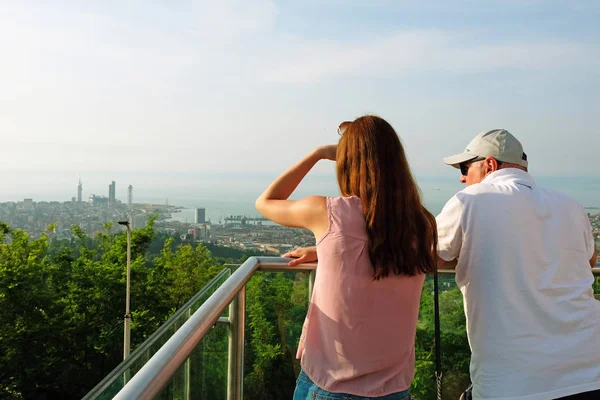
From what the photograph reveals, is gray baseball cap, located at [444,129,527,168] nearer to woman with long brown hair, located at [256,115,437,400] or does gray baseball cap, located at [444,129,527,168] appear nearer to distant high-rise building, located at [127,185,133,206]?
woman with long brown hair, located at [256,115,437,400]

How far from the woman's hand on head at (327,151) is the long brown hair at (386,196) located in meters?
A: 0.32

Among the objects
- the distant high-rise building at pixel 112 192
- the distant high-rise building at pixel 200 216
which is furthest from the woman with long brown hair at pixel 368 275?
the distant high-rise building at pixel 112 192

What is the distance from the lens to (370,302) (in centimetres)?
153

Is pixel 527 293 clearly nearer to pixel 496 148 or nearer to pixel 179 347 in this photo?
pixel 496 148

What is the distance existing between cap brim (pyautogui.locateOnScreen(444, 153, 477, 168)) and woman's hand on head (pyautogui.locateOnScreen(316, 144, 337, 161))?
1.25 ft

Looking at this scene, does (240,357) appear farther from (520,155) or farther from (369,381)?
(520,155)

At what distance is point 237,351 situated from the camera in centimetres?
251

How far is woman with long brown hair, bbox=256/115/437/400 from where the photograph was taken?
1.52 meters

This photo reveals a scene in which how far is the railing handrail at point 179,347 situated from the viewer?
0.95 m

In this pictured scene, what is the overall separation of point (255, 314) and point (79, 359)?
138 ft

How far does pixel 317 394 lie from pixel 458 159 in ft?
2.86

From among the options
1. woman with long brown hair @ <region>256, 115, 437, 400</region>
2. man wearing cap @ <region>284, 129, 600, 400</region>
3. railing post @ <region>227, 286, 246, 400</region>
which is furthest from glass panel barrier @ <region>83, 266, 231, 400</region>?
man wearing cap @ <region>284, 129, 600, 400</region>

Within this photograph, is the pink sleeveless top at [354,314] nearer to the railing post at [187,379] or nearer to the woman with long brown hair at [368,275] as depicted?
the woman with long brown hair at [368,275]

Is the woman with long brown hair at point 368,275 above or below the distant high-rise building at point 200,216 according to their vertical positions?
above
